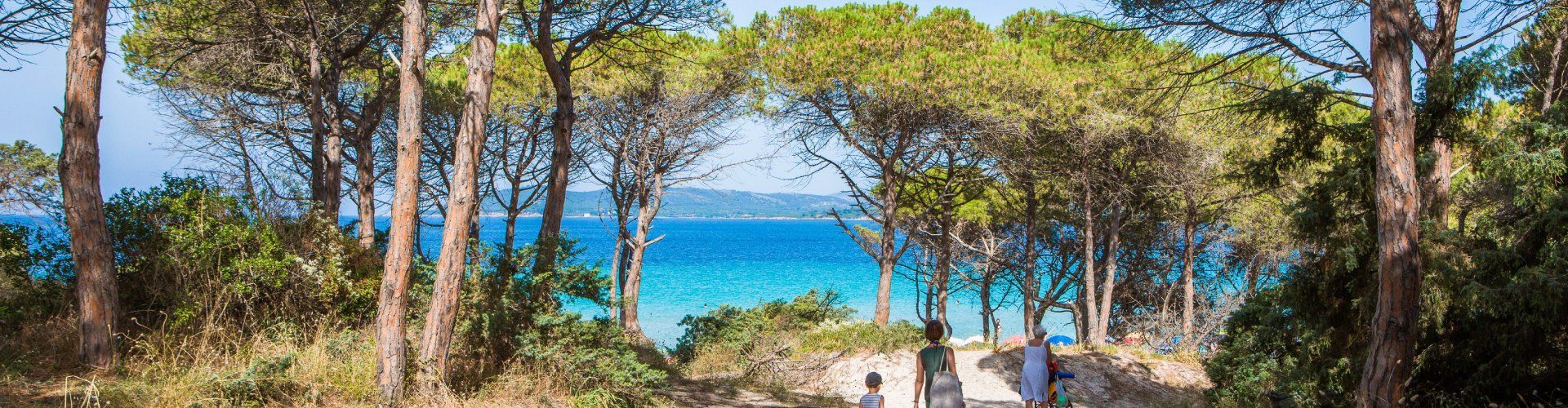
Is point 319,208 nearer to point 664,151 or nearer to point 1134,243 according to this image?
point 664,151

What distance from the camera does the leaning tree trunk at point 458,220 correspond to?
21.1 feet

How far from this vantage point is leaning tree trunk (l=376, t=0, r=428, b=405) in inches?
242

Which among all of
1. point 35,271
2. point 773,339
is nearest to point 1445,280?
point 773,339

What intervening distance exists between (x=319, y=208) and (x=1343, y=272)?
10.6 metres

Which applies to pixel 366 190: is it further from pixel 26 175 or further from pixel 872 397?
pixel 872 397

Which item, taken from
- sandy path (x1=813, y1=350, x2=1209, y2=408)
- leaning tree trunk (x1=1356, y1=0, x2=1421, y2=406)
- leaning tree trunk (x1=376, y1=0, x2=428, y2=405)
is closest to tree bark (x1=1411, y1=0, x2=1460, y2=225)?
leaning tree trunk (x1=1356, y1=0, x2=1421, y2=406)

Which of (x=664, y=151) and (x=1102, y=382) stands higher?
(x=664, y=151)

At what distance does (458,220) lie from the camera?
6457mm

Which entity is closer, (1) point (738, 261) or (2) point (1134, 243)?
(2) point (1134, 243)

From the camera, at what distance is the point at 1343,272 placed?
735 centimetres

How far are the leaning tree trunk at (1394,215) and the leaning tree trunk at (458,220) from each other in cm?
693

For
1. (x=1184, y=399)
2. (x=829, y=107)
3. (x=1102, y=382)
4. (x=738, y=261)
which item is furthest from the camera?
(x=738, y=261)

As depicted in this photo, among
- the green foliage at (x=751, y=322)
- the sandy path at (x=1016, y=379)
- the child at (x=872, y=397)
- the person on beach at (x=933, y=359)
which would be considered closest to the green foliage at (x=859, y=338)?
the sandy path at (x=1016, y=379)

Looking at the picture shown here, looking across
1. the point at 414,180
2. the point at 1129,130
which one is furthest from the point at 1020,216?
the point at 414,180
